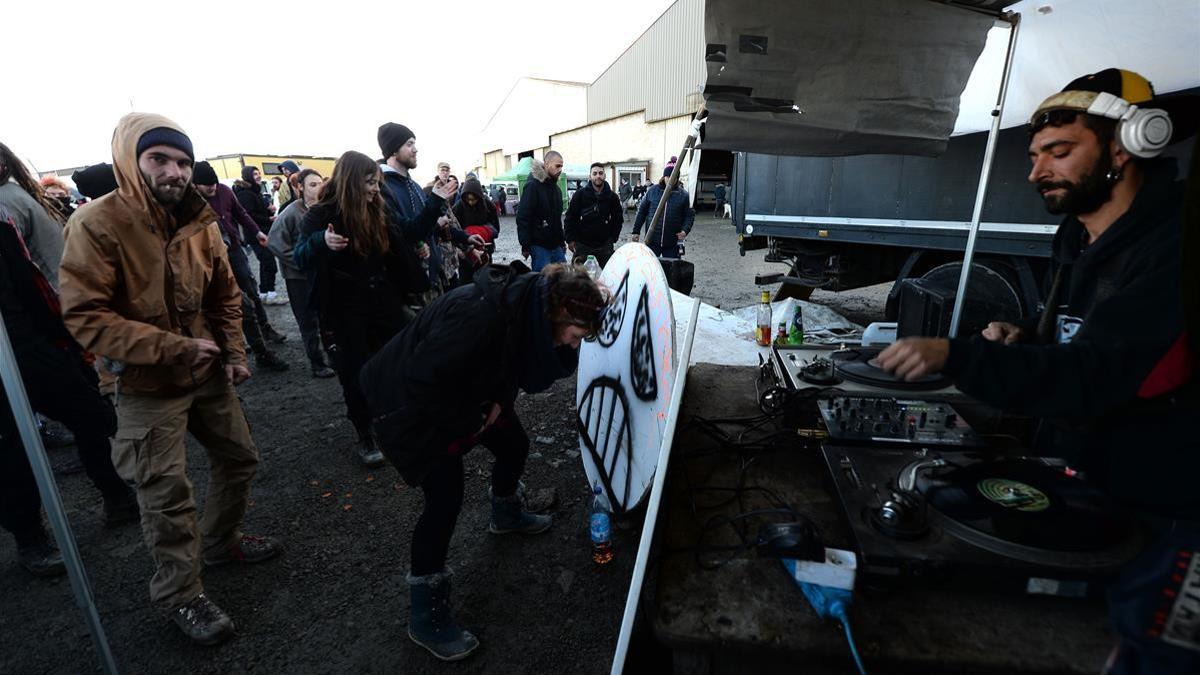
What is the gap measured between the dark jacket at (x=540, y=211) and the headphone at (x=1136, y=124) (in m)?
5.32

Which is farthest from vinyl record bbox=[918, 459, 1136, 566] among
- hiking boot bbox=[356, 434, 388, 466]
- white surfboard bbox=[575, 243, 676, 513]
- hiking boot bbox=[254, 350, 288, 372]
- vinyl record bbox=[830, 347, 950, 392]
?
hiking boot bbox=[254, 350, 288, 372]

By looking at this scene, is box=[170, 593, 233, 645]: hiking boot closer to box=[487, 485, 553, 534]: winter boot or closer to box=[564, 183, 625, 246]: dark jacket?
box=[487, 485, 553, 534]: winter boot

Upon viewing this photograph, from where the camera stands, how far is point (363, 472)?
3.59 m

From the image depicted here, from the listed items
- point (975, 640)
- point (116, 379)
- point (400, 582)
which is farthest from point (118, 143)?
point (975, 640)

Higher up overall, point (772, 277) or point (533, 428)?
point (772, 277)

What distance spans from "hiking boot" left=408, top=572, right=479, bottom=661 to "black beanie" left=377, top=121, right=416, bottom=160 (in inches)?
121

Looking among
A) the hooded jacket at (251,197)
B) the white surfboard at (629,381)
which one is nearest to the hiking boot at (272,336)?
the hooded jacket at (251,197)

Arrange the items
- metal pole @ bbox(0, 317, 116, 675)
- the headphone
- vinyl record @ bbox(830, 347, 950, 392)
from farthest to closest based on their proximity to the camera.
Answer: vinyl record @ bbox(830, 347, 950, 392) → metal pole @ bbox(0, 317, 116, 675) → the headphone

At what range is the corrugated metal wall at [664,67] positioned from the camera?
79.7 ft

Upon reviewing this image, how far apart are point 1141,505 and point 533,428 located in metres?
3.50

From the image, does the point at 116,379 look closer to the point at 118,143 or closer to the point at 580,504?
the point at 118,143

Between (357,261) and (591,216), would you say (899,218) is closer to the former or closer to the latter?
(591,216)

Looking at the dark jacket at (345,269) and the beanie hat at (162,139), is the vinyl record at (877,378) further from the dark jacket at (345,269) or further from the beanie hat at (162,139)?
the beanie hat at (162,139)

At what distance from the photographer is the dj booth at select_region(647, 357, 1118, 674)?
1.15 meters
